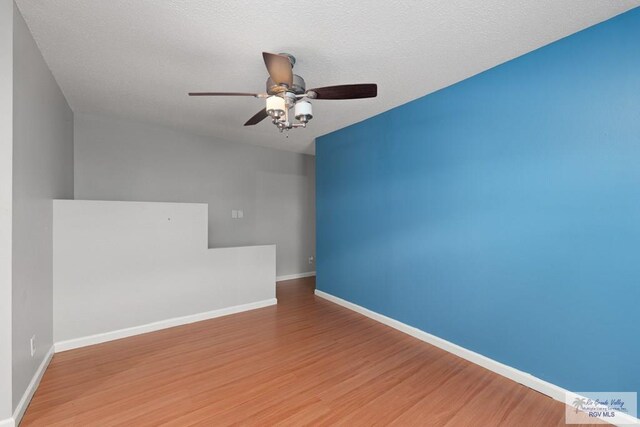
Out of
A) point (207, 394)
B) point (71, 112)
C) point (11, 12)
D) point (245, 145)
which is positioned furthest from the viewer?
point (245, 145)

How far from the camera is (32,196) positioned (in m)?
1.94

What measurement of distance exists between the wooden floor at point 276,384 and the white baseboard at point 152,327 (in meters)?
0.09

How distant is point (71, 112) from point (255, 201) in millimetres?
2718

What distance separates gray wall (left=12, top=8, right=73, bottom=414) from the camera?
1.67 meters

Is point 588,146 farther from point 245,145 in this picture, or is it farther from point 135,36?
point 245,145

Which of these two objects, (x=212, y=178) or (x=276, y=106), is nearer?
(x=276, y=106)

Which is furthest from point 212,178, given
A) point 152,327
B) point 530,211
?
point 530,211

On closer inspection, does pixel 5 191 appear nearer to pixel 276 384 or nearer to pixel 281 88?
pixel 281 88

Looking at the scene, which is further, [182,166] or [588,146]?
[182,166]

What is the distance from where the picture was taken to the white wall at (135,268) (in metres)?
2.59

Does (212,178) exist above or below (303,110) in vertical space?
below

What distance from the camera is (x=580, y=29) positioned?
5.92ft

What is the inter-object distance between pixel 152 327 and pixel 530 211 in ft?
12.8

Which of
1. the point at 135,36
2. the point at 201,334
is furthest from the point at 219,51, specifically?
the point at 201,334
